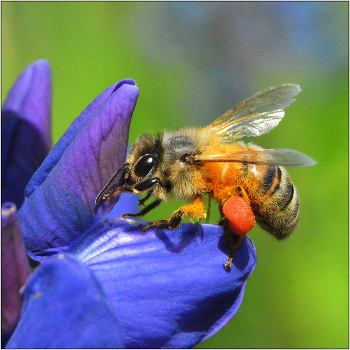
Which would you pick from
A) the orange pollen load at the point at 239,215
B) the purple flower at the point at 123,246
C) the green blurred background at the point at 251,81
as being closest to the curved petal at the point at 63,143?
the purple flower at the point at 123,246

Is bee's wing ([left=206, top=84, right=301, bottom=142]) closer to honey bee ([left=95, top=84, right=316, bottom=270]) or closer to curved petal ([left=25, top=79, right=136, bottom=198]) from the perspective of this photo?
honey bee ([left=95, top=84, right=316, bottom=270])

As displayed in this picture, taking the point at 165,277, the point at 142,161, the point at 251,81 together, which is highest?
the point at 142,161

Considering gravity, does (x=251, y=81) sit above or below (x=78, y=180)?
below

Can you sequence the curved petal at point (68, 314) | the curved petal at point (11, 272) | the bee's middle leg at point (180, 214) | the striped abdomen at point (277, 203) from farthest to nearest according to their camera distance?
the striped abdomen at point (277, 203) → the bee's middle leg at point (180, 214) → the curved petal at point (11, 272) → the curved petal at point (68, 314)

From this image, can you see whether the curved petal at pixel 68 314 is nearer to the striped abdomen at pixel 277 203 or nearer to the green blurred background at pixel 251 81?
the striped abdomen at pixel 277 203

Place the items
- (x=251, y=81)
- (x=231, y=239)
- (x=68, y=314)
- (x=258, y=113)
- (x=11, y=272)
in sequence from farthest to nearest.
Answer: (x=251, y=81) < (x=258, y=113) < (x=231, y=239) < (x=11, y=272) < (x=68, y=314)

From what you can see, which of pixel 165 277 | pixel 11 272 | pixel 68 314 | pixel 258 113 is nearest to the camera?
pixel 68 314

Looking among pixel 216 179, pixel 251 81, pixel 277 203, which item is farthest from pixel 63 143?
pixel 251 81

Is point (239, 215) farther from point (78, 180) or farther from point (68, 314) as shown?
point (68, 314)
